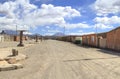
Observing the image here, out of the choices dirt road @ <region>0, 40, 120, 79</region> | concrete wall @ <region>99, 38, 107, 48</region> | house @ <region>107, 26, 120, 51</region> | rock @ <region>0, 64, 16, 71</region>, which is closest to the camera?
dirt road @ <region>0, 40, 120, 79</region>

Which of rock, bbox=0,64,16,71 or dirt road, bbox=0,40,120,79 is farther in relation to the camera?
rock, bbox=0,64,16,71

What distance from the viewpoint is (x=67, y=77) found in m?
11.7

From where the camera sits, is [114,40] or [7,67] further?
[114,40]

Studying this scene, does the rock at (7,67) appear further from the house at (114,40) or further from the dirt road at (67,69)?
the house at (114,40)

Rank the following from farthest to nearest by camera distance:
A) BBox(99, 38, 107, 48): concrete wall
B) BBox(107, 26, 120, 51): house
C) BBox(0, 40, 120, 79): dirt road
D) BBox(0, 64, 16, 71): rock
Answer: BBox(99, 38, 107, 48): concrete wall
BBox(107, 26, 120, 51): house
BBox(0, 64, 16, 71): rock
BBox(0, 40, 120, 79): dirt road

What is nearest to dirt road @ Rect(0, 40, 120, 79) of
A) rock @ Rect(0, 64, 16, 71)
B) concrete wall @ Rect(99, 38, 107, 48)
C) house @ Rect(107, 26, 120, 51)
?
rock @ Rect(0, 64, 16, 71)

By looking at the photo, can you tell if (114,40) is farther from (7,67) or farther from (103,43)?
(7,67)

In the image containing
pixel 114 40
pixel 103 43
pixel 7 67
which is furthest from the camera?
pixel 103 43

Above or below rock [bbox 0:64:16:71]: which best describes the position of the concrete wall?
above

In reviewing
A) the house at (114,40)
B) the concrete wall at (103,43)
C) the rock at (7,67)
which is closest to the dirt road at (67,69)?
the rock at (7,67)

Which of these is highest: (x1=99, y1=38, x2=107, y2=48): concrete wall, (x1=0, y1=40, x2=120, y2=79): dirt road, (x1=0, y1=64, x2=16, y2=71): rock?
(x1=99, y1=38, x2=107, y2=48): concrete wall

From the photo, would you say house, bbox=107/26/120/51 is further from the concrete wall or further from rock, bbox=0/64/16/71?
rock, bbox=0/64/16/71

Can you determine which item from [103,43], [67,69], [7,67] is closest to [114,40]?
[103,43]

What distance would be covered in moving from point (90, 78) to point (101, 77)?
0.63 m
